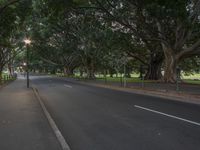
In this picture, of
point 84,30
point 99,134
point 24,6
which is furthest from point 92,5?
point 99,134

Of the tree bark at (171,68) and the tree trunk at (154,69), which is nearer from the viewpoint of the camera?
the tree bark at (171,68)

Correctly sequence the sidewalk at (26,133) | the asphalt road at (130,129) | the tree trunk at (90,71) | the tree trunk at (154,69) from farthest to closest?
1. the tree trunk at (90,71)
2. the tree trunk at (154,69)
3. the asphalt road at (130,129)
4. the sidewalk at (26,133)

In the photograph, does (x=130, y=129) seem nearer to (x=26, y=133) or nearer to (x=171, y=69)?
(x=26, y=133)

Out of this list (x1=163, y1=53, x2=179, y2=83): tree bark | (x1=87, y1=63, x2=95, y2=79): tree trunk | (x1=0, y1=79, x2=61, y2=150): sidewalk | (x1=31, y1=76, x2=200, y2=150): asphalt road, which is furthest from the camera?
(x1=87, y1=63, x2=95, y2=79): tree trunk

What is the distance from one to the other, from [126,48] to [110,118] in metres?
28.0

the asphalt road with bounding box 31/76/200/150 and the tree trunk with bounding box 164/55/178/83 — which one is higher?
the tree trunk with bounding box 164/55/178/83

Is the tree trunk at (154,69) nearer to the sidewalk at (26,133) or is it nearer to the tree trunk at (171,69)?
the tree trunk at (171,69)

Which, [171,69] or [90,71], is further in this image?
[90,71]

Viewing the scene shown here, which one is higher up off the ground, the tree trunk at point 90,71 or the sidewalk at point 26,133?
the tree trunk at point 90,71

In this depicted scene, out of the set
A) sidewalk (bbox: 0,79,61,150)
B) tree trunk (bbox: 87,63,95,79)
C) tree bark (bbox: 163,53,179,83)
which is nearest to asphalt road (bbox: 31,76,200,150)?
sidewalk (bbox: 0,79,61,150)

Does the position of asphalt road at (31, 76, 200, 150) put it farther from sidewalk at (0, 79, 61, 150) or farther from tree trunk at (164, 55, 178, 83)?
tree trunk at (164, 55, 178, 83)

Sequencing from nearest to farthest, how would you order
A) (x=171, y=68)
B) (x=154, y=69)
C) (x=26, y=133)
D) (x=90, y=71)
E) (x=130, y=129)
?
(x=26, y=133), (x=130, y=129), (x=171, y=68), (x=154, y=69), (x=90, y=71)

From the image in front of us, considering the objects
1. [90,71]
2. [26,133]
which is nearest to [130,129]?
[26,133]

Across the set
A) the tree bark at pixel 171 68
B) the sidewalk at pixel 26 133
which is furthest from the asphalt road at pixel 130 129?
the tree bark at pixel 171 68
